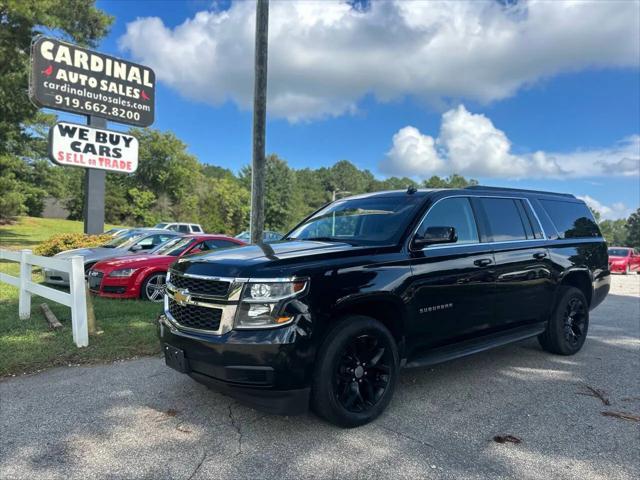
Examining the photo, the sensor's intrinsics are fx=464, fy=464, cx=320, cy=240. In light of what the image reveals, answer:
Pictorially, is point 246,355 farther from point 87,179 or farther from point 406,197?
point 87,179

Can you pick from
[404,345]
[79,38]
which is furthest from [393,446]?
[79,38]

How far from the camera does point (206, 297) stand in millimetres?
3465

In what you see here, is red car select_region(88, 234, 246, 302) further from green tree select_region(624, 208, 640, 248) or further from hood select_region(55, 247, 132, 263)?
green tree select_region(624, 208, 640, 248)

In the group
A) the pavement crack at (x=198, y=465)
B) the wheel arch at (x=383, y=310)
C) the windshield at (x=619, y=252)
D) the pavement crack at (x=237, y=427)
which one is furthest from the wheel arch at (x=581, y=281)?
the windshield at (x=619, y=252)

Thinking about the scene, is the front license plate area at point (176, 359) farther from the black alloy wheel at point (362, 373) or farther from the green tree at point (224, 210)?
the green tree at point (224, 210)

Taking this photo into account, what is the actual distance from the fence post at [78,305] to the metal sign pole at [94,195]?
1092cm

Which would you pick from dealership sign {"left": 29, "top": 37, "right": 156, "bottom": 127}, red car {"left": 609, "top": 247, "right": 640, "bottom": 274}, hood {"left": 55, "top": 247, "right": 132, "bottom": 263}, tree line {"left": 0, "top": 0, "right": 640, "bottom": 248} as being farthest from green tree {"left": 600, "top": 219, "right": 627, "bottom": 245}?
hood {"left": 55, "top": 247, "right": 132, "bottom": 263}

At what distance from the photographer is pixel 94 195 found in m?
15.6

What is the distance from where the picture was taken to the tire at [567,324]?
5559 mm

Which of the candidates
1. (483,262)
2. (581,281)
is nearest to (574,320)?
(581,281)

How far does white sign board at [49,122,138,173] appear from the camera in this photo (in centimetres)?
1455

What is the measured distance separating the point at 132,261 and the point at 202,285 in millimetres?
5762

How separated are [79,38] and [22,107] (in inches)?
262

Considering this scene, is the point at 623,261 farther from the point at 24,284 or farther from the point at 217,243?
the point at 24,284
